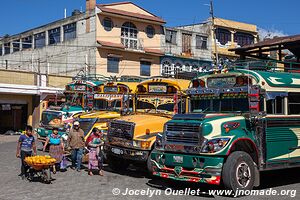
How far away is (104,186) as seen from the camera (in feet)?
33.6

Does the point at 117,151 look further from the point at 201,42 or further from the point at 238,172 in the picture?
the point at 201,42

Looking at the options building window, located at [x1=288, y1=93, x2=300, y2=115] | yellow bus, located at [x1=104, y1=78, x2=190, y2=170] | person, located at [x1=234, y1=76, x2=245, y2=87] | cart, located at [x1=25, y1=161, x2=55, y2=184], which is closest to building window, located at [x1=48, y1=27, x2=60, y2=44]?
yellow bus, located at [x1=104, y1=78, x2=190, y2=170]

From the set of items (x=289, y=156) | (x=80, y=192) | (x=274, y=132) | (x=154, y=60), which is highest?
(x=154, y=60)

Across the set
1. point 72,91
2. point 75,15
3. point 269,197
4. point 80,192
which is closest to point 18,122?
point 75,15

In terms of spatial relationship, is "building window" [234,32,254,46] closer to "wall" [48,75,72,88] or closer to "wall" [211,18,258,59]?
"wall" [211,18,258,59]

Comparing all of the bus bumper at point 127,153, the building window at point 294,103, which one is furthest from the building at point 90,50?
the building window at point 294,103

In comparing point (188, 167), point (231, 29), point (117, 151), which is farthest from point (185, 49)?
point (188, 167)

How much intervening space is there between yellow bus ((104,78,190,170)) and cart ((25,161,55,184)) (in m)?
2.10

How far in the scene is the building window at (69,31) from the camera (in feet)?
126

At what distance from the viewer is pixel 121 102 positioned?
15.7 metres

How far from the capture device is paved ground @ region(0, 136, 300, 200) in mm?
9061

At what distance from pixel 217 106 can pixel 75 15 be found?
30407mm

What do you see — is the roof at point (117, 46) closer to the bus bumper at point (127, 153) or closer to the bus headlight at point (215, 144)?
the bus bumper at point (127, 153)

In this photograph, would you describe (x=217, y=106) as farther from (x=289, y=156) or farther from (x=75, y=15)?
(x=75, y=15)
